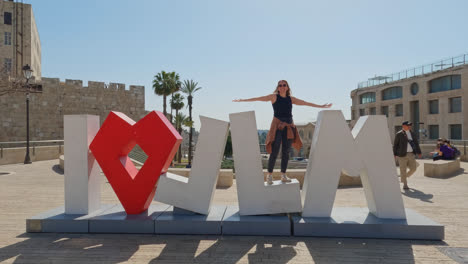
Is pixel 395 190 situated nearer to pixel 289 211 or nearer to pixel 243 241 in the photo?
pixel 289 211

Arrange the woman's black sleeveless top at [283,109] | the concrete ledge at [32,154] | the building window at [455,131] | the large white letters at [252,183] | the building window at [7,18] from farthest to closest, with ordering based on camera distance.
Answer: the building window at [455,131], the building window at [7,18], the concrete ledge at [32,154], the woman's black sleeveless top at [283,109], the large white letters at [252,183]

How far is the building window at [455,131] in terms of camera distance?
3666 cm

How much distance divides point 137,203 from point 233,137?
222 cm

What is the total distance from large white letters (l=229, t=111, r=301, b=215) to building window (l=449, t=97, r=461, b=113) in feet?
134

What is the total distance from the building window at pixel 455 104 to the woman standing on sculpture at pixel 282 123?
1575 inches

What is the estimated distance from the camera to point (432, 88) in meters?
39.9

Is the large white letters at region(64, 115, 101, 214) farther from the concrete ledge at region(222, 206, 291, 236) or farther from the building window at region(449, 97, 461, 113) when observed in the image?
the building window at region(449, 97, 461, 113)

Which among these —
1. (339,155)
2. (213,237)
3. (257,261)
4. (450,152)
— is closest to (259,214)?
(213,237)

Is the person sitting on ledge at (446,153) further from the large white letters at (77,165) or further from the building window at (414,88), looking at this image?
the building window at (414,88)

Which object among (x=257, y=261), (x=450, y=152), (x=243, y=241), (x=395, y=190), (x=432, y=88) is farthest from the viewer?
(x=432, y=88)

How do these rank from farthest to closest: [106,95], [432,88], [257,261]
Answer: [432,88] → [106,95] → [257,261]

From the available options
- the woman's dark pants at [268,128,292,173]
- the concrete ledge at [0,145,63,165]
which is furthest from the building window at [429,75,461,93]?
the concrete ledge at [0,145,63,165]

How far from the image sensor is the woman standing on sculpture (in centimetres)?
588

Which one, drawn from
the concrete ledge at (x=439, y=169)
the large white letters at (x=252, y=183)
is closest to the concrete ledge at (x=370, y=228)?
the large white letters at (x=252, y=183)
